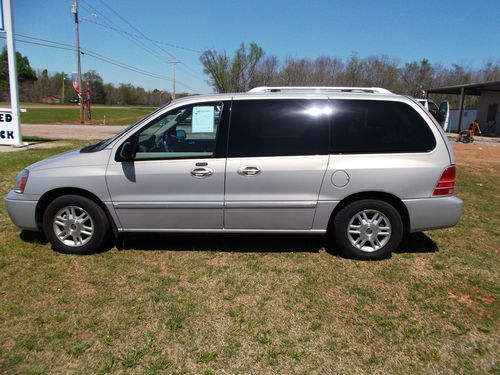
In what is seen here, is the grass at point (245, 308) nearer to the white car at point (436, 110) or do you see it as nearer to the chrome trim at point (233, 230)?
the chrome trim at point (233, 230)

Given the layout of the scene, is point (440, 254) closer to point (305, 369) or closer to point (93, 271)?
point (305, 369)

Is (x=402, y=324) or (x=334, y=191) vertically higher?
(x=334, y=191)

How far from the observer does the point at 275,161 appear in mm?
3979

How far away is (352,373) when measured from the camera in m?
2.51

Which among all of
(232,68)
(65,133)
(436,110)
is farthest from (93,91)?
(436,110)

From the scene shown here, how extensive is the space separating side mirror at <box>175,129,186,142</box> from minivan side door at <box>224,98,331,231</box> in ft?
1.77

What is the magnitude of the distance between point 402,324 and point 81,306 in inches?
106

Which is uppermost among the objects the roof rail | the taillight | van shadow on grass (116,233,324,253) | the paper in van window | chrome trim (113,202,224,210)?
the roof rail

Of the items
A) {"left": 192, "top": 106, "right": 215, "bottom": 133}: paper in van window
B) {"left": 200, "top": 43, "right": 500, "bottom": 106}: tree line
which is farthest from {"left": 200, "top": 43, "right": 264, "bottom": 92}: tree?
{"left": 192, "top": 106, "right": 215, "bottom": 133}: paper in van window

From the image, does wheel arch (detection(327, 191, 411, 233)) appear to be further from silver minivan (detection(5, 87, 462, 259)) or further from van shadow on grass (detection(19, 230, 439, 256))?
van shadow on grass (detection(19, 230, 439, 256))

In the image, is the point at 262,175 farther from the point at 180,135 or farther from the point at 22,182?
the point at 22,182

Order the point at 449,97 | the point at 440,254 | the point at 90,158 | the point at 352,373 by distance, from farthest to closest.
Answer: the point at 449,97
the point at 440,254
the point at 90,158
the point at 352,373

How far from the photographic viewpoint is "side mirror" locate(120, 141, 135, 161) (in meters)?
3.97

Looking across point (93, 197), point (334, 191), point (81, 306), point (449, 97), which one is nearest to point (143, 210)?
point (93, 197)
